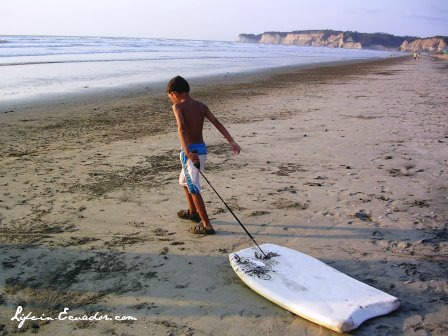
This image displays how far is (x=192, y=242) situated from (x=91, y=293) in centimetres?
117

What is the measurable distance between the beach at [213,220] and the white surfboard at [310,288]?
0.27 feet

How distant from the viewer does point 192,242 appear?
4047mm

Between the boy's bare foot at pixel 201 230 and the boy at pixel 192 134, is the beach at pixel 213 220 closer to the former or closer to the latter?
the boy's bare foot at pixel 201 230

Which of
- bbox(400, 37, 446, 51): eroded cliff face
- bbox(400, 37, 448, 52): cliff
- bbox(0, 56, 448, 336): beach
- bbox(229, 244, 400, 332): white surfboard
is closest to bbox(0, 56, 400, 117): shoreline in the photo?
bbox(0, 56, 448, 336): beach

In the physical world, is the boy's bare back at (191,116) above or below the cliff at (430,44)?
below

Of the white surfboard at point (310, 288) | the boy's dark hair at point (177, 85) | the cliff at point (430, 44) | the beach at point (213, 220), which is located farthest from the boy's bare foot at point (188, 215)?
the cliff at point (430, 44)

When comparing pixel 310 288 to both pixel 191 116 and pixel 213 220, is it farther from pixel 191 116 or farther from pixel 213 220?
pixel 191 116

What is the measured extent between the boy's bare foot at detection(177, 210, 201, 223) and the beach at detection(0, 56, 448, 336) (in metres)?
0.17

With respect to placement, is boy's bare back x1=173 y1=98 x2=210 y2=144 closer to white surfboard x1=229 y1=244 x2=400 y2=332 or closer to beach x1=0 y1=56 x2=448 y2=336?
beach x1=0 y1=56 x2=448 y2=336

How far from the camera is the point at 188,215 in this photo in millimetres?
4566

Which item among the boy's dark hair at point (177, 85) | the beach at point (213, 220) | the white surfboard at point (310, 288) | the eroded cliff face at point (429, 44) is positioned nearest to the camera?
the white surfboard at point (310, 288)

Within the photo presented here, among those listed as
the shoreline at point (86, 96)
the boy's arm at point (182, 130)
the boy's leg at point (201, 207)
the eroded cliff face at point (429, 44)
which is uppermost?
the eroded cliff face at point (429, 44)

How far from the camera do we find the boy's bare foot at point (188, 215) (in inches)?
179

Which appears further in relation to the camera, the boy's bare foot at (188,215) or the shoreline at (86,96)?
the shoreline at (86,96)
